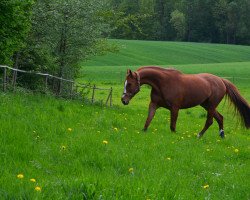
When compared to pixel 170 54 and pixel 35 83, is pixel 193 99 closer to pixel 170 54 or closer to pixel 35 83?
pixel 35 83

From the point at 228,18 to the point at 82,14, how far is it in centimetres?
11364

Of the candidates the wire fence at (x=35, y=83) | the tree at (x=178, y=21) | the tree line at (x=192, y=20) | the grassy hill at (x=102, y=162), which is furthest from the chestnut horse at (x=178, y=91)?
the tree at (x=178, y=21)

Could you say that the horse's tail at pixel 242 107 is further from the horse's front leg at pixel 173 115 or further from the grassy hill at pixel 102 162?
the grassy hill at pixel 102 162

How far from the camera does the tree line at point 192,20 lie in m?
129

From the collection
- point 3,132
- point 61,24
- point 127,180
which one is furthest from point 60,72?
point 127,180

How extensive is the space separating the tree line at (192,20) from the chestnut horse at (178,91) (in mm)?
108504

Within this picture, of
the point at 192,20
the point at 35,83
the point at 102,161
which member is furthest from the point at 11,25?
the point at 192,20

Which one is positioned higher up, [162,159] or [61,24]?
[61,24]

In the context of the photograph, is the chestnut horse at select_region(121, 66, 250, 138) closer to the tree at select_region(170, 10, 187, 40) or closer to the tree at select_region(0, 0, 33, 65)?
the tree at select_region(0, 0, 33, 65)

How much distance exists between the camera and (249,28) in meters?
130

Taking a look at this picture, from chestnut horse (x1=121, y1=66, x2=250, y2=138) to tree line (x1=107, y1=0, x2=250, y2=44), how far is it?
10850 cm

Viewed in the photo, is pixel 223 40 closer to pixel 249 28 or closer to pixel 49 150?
pixel 249 28

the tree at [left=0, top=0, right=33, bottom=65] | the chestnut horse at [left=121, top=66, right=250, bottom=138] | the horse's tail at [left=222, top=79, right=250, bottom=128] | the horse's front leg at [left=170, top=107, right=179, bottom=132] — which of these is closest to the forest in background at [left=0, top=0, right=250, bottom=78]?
the tree at [left=0, top=0, right=33, bottom=65]

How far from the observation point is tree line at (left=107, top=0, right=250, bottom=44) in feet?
424
